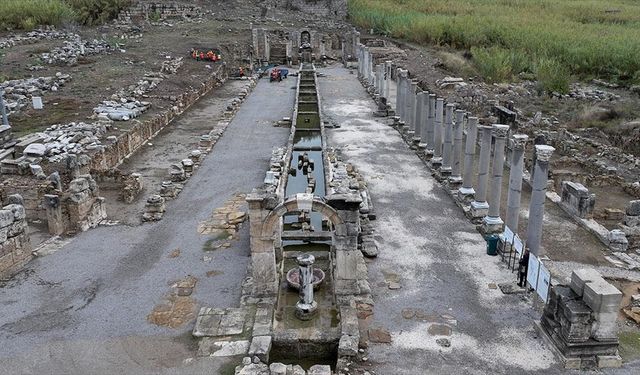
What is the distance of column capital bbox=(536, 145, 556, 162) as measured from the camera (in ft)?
40.6

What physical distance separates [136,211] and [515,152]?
37.5 feet

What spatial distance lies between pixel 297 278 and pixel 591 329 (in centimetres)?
615

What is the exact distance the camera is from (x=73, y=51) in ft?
124

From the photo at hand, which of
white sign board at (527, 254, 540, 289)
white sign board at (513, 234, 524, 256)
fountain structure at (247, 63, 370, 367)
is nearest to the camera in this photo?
fountain structure at (247, 63, 370, 367)

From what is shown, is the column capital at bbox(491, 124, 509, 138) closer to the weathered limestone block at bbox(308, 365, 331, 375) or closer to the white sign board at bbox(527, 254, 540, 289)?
the white sign board at bbox(527, 254, 540, 289)

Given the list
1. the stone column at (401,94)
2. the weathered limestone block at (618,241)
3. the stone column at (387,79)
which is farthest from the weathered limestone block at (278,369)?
the stone column at (387,79)

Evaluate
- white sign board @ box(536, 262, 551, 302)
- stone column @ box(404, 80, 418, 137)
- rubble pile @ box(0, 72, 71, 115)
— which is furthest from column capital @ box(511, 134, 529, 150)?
rubble pile @ box(0, 72, 71, 115)

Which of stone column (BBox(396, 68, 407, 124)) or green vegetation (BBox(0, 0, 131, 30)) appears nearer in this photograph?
stone column (BBox(396, 68, 407, 124))

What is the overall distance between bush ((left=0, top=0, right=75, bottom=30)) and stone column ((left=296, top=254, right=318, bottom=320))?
44.1 m

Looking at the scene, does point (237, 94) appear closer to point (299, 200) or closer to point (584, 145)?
point (584, 145)

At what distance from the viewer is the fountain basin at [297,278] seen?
1279 cm

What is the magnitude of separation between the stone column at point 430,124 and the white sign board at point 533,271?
1023 centimetres

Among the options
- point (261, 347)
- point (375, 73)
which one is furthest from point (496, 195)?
point (375, 73)

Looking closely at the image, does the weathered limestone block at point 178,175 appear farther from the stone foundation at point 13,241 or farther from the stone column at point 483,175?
the stone column at point 483,175
